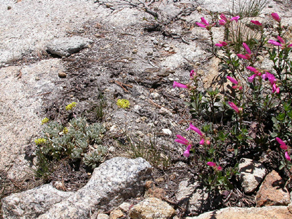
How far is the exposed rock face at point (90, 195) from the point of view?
2.33 meters

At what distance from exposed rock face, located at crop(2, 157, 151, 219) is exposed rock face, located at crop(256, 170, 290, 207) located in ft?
3.43

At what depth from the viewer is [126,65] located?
12.7 feet

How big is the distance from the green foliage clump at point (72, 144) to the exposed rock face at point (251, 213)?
1252 millimetres

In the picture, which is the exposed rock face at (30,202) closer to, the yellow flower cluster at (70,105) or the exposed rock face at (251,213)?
the yellow flower cluster at (70,105)

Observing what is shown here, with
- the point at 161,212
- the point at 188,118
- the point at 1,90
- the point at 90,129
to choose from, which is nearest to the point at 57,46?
the point at 1,90

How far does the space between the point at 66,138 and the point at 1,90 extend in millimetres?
1502

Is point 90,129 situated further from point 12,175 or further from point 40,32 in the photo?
point 40,32

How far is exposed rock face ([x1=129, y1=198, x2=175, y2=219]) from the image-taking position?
7.30ft

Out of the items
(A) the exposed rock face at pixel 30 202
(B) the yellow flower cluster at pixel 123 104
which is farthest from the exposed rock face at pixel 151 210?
(B) the yellow flower cluster at pixel 123 104

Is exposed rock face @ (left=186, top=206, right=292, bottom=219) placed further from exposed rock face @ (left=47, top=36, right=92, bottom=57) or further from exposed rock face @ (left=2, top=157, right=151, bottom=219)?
exposed rock face @ (left=47, top=36, right=92, bottom=57)

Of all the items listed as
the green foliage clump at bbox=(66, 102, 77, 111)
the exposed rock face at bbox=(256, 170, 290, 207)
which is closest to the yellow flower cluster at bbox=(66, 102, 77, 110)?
the green foliage clump at bbox=(66, 102, 77, 111)

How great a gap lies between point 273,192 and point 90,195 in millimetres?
1619

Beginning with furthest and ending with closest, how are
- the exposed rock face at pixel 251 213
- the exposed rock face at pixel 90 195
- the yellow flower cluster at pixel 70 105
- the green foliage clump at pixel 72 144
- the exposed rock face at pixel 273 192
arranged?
the yellow flower cluster at pixel 70 105
the green foliage clump at pixel 72 144
the exposed rock face at pixel 90 195
the exposed rock face at pixel 273 192
the exposed rock face at pixel 251 213

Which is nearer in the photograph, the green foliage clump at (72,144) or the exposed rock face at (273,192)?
the exposed rock face at (273,192)
